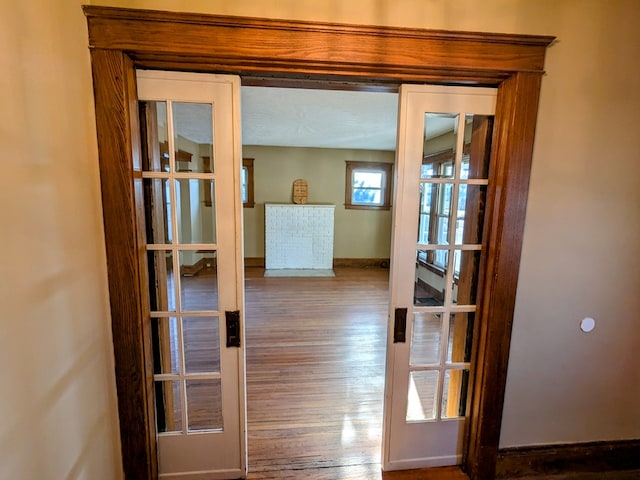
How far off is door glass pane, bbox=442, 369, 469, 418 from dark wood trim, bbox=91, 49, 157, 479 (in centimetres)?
158

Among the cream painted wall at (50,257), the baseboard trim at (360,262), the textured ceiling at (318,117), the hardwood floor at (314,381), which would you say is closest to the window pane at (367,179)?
the textured ceiling at (318,117)

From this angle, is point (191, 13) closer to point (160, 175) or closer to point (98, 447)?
point (160, 175)

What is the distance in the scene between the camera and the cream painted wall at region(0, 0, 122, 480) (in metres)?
0.84

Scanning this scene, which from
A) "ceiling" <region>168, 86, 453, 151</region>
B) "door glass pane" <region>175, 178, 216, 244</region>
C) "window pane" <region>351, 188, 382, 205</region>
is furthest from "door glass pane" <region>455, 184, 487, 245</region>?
"window pane" <region>351, 188, 382, 205</region>

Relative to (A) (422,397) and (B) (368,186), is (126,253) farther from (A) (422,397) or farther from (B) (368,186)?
(B) (368,186)

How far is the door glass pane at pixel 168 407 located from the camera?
5.38 ft

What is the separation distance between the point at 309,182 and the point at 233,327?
524cm

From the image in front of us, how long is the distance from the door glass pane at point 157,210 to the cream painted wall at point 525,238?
217 mm

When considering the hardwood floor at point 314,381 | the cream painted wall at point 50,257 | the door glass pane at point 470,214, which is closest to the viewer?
the cream painted wall at point 50,257

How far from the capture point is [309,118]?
3885 mm

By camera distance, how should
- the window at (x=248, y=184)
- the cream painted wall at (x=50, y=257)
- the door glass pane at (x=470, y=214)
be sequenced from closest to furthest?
the cream painted wall at (x=50, y=257), the door glass pane at (x=470, y=214), the window at (x=248, y=184)

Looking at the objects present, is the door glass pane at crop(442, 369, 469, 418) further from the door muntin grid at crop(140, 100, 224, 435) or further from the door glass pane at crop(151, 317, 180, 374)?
the door glass pane at crop(151, 317, 180, 374)

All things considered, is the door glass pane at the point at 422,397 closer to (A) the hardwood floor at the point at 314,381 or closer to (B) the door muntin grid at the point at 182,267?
(A) the hardwood floor at the point at 314,381

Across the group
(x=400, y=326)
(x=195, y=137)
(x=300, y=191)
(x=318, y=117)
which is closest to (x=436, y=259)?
(x=400, y=326)
